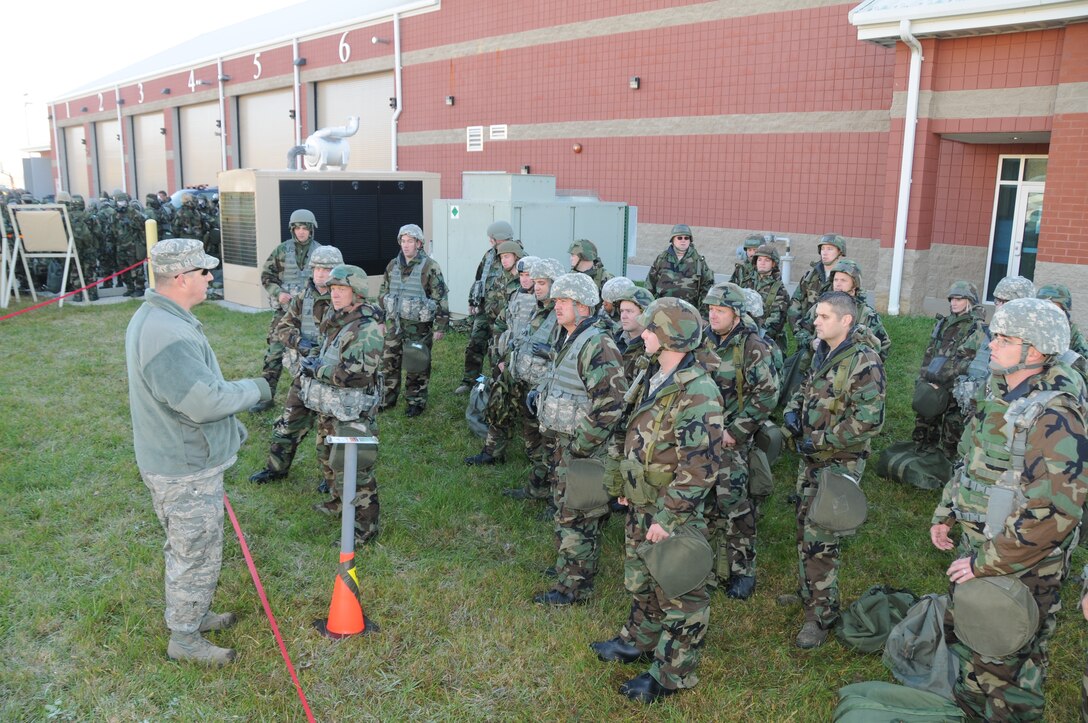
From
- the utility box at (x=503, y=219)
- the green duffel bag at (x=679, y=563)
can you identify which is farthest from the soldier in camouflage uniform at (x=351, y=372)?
the utility box at (x=503, y=219)

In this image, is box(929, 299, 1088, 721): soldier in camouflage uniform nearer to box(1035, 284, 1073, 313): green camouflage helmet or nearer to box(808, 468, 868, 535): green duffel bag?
box(808, 468, 868, 535): green duffel bag

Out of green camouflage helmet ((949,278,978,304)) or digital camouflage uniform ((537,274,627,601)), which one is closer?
digital camouflage uniform ((537,274,627,601))

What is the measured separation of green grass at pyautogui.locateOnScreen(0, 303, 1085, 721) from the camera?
14.8 feet

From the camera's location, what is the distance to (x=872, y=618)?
16.7 ft

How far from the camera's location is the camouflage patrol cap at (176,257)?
14.3 ft

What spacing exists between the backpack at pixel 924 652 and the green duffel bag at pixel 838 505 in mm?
551

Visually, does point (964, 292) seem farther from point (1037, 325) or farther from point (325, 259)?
point (325, 259)

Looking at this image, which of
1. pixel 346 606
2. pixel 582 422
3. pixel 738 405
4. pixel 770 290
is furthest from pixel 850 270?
pixel 346 606

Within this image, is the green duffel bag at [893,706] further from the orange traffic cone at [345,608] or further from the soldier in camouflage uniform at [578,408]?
the orange traffic cone at [345,608]

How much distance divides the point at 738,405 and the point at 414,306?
4760mm

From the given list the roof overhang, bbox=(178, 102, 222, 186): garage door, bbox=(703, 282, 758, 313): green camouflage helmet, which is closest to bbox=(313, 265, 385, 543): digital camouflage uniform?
bbox=(703, 282, 758, 313): green camouflage helmet

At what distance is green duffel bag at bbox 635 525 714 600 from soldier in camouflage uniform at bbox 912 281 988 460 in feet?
13.9

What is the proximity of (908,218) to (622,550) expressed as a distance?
9.72 m

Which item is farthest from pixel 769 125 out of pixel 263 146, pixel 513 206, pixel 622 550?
pixel 263 146
